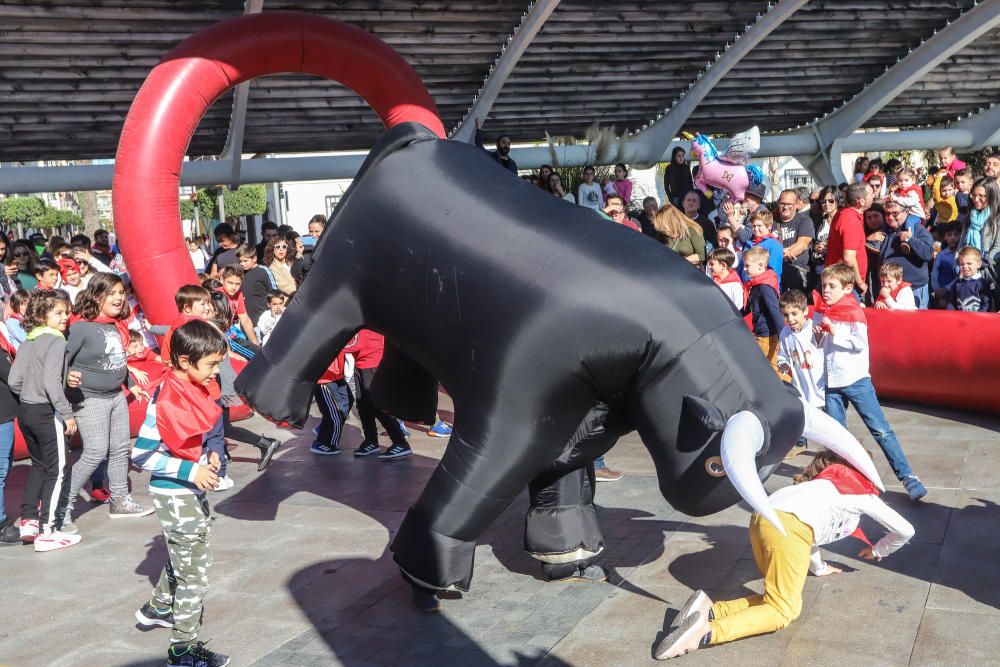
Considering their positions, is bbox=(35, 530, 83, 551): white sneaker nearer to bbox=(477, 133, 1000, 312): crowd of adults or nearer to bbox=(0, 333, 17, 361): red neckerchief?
bbox=(0, 333, 17, 361): red neckerchief

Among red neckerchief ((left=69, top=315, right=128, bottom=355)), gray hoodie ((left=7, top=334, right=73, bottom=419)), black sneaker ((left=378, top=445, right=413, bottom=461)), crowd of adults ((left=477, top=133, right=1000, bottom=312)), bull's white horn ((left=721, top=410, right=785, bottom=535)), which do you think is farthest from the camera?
crowd of adults ((left=477, top=133, right=1000, bottom=312))

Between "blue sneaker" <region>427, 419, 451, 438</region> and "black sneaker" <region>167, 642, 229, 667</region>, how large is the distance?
4.30 m

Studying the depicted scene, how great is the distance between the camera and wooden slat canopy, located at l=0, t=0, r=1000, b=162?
15.0 m

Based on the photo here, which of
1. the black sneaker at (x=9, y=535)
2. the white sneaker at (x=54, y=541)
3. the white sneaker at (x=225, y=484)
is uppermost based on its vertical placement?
the white sneaker at (x=54, y=541)

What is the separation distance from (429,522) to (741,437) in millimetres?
1443

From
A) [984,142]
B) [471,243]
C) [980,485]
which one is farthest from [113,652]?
[984,142]

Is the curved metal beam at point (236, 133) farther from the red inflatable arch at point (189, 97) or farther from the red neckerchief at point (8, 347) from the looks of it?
the red neckerchief at point (8, 347)

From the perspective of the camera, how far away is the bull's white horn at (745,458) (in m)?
3.57

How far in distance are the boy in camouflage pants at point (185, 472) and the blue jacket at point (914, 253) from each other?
6962mm

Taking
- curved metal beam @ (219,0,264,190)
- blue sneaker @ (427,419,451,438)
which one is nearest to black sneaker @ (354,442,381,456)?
blue sneaker @ (427,419,451,438)

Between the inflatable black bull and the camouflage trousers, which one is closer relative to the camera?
the inflatable black bull

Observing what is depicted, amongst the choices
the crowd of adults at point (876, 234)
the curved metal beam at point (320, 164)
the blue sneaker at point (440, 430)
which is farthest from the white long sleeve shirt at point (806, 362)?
the curved metal beam at point (320, 164)

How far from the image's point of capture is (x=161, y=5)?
14375mm

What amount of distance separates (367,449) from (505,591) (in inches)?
125
